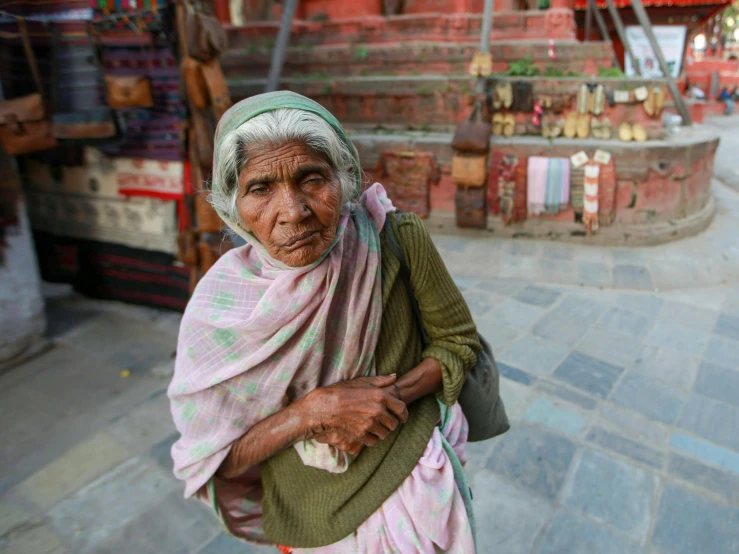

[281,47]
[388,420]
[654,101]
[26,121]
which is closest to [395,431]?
[388,420]

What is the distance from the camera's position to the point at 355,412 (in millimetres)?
1115

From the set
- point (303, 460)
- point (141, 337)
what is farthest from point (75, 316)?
point (303, 460)

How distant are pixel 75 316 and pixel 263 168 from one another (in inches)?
153

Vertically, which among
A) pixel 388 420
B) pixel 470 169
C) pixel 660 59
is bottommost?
pixel 470 169

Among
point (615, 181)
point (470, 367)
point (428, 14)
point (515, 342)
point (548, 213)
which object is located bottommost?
point (515, 342)

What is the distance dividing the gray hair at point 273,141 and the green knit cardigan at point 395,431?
8.6 inches

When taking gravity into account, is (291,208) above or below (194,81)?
below

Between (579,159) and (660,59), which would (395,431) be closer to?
(579,159)

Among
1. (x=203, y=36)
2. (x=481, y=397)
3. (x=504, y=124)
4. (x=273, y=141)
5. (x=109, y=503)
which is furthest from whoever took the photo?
(x=504, y=124)

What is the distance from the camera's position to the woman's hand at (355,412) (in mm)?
1117

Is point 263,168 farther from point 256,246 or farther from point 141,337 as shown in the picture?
point 141,337

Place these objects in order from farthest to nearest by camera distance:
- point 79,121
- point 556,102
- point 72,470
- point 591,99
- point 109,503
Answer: point 556,102 < point 591,99 < point 79,121 < point 72,470 < point 109,503

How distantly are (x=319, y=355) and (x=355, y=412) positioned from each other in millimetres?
138

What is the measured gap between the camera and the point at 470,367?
1.32m
